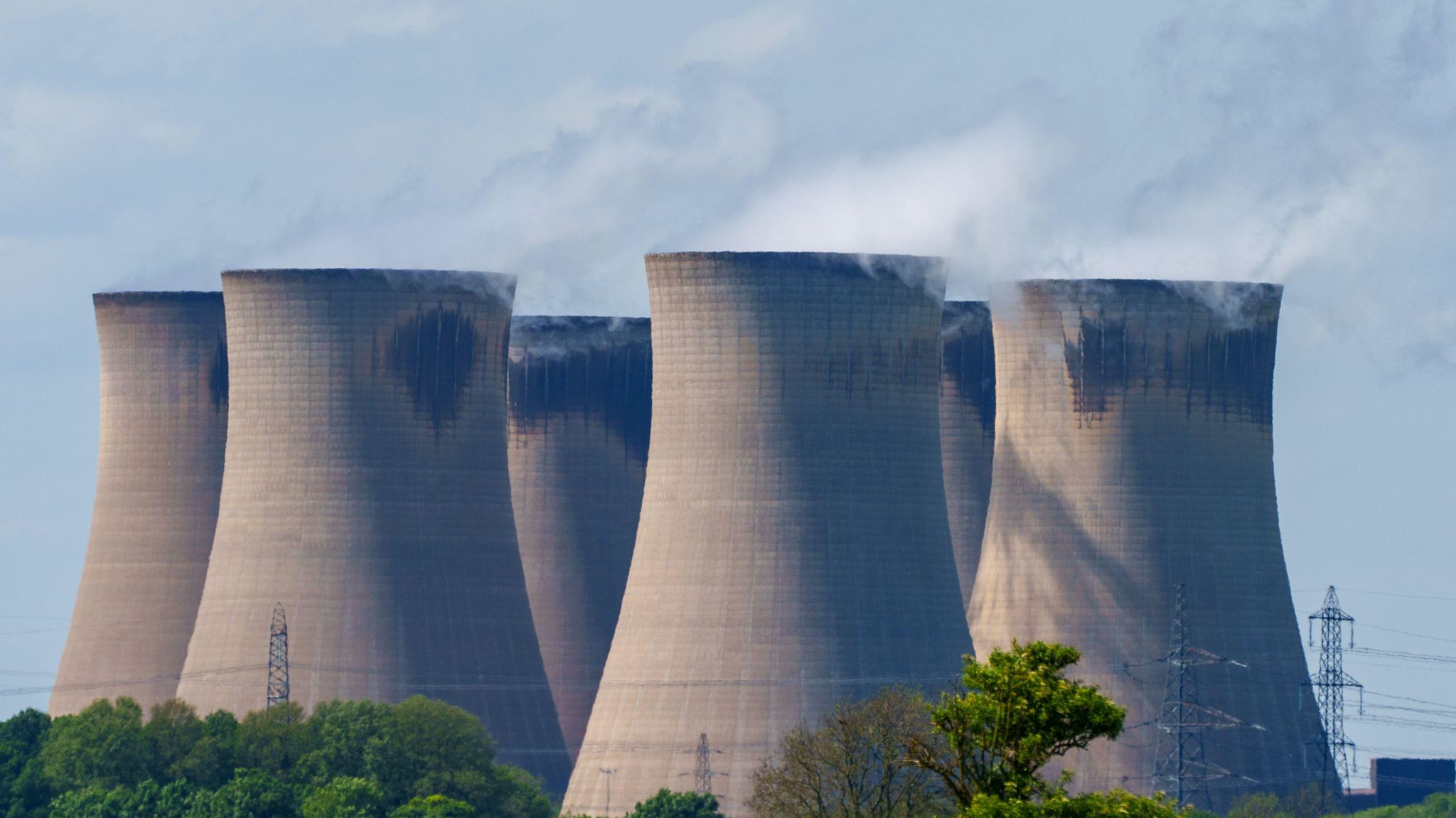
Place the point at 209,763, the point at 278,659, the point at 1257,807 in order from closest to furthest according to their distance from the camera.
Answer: the point at 209,763 < the point at 1257,807 < the point at 278,659

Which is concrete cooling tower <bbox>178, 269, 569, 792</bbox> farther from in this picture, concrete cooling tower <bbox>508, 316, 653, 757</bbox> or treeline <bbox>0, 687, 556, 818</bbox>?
concrete cooling tower <bbox>508, 316, 653, 757</bbox>

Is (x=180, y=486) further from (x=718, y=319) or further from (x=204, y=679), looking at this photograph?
(x=718, y=319)

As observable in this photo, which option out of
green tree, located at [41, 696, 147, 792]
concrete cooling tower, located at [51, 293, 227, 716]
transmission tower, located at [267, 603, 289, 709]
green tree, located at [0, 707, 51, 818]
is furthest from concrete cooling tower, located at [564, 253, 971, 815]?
concrete cooling tower, located at [51, 293, 227, 716]

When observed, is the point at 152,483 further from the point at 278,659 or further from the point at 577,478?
the point at 577,478

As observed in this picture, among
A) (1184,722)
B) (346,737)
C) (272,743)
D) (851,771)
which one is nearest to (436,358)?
(346,737)

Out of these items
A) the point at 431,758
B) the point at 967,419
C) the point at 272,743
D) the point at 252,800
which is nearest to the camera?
the point at 252,800

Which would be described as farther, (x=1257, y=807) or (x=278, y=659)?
(x=278, y=659)

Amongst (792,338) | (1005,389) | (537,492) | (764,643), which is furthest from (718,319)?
(537,492)
